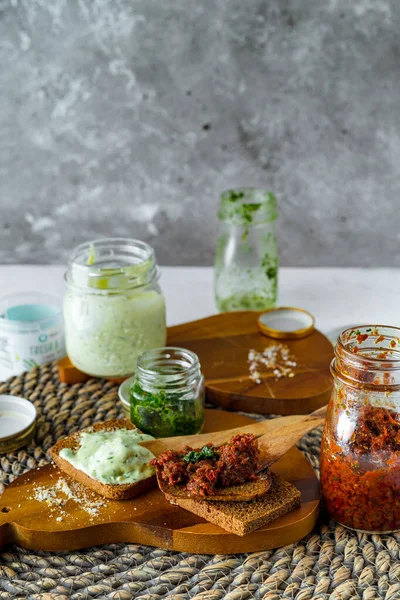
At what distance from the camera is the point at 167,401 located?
1.74 m

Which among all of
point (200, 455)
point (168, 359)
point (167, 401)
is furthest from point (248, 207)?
point (200, 455)

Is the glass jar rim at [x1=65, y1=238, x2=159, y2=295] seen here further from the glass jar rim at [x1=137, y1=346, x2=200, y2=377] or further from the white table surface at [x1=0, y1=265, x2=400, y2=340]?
the white table surface at [x1=0, y1=265, x2=400, y2=340]

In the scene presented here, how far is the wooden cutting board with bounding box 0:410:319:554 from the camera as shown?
148cm

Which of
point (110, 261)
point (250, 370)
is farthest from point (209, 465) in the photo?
point (110, 261)

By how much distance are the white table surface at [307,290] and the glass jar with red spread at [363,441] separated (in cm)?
99

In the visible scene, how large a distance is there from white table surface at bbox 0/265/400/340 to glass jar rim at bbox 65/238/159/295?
50cm

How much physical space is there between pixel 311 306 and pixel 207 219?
542 mm

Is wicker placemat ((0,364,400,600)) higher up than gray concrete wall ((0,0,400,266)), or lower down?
lower down

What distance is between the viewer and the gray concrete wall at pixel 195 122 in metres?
2.65

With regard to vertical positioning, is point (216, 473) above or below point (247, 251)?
below

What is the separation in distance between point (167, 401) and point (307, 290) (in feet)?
3.97

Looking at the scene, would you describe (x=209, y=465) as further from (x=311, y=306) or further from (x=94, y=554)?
(x=311, y=306)

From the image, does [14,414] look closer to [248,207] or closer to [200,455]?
[200,455]

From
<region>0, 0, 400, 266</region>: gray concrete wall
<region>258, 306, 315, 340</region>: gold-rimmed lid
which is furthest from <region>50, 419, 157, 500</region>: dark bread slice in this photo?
<region>0, 0, 400, 266</region>: gray concrete wall
